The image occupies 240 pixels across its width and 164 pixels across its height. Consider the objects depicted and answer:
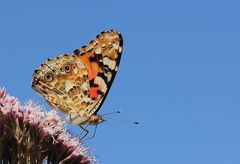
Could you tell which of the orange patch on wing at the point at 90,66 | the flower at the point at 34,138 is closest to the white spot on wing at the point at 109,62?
the orange patch on wing at the point at 90,66

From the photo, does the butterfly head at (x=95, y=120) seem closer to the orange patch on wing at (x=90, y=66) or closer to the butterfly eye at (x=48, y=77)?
the butterfly eye at (x=48, y=77)

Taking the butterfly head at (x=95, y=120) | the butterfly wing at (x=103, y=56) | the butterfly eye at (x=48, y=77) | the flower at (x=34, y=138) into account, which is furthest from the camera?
the butterfly wing at (x=103, y=56)

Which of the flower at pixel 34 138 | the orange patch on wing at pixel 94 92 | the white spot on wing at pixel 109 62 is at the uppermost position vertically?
the white spot on wing at pixel 109 62

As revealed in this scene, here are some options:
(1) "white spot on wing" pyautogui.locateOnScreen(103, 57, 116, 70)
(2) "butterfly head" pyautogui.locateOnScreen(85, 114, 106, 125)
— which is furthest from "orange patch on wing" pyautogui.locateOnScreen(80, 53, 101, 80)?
(2) "butterfly head" pyautogui.locateOnScreen(85, 114, 106, 125)

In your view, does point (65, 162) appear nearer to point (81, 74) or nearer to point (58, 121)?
point (58, 121)

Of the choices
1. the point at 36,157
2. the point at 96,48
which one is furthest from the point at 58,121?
the point at 96,48

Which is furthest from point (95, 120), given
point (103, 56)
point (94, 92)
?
point (103, 56)

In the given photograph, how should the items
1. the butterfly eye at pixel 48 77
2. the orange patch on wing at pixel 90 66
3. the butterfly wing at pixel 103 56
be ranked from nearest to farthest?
the butterfly eye at pixel 48 77 < the butterfly wing at pixel 103 56 < the orange patch on wing at pixel 90 66
